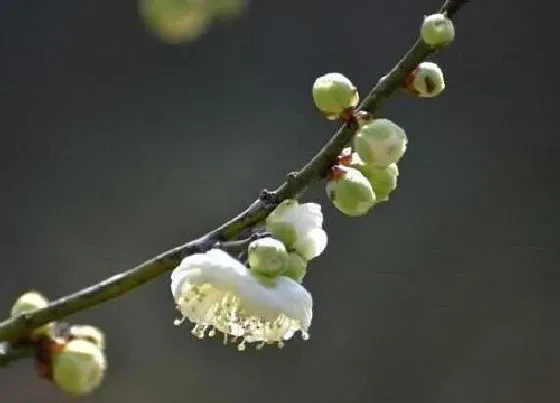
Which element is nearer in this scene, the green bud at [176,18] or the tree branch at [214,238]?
the tree branch at [214,238]

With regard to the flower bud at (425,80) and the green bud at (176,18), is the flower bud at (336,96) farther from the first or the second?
the green bud at (176,18)

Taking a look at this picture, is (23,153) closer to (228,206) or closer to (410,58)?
(228,206)

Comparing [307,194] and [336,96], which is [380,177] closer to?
[336,96]

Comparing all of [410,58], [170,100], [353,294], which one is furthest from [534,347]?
[410,58]

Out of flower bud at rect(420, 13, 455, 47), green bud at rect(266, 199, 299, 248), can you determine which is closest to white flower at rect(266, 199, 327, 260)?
green bud at rect(266, 199, 299, 248)

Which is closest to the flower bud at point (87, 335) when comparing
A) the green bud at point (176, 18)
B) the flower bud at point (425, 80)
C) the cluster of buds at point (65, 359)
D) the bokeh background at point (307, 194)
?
the cluster of buds at point (65, 359)
